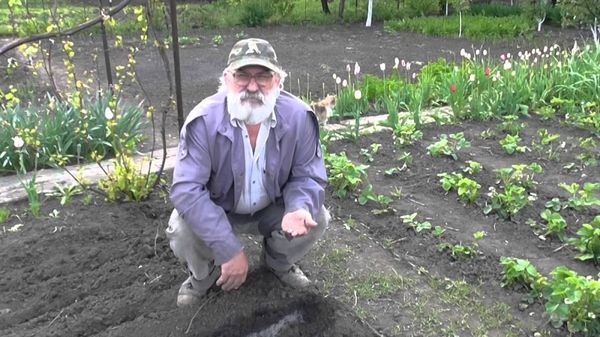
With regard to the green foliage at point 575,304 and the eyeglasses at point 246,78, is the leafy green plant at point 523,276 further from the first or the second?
the eyeglasses at point 246,78

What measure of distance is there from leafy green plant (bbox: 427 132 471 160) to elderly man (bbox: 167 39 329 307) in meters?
2.00

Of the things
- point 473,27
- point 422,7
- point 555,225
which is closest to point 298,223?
point 555,225

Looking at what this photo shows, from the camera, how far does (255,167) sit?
8.66 ft

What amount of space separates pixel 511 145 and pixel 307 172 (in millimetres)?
2471

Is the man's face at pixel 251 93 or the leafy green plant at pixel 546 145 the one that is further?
the leafy green plant at pixel 546 145

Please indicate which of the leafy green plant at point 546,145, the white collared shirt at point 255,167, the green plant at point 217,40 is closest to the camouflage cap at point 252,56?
the white collared shirt at point 255,167

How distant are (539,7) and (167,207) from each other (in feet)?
33.0

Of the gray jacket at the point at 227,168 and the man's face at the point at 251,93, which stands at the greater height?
the man's face at the point at 251,93

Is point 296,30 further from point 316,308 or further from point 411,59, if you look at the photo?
point 316,308

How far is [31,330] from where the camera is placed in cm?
267

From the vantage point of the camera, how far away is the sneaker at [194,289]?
2.80 meters

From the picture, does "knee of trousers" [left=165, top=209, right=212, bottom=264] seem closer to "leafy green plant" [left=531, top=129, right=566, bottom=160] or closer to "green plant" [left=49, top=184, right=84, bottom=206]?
"green plant" [left=49, top=184, right=84, bottom=206]

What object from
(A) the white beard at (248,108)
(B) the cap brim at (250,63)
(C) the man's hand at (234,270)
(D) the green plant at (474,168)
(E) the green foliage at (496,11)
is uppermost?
(B) the cap brim at (250,63)

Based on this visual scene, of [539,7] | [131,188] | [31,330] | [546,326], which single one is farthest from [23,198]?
[539,7]
